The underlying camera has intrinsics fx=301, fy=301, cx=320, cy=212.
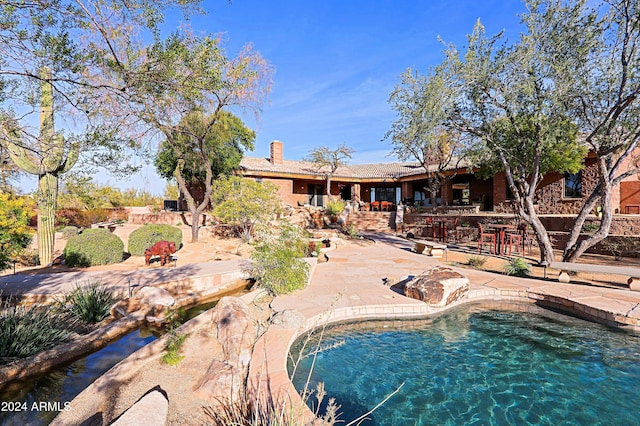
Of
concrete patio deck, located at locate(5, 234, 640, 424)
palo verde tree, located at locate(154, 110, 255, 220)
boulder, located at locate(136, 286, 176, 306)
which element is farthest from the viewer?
palo verde tree, located at locate(154, 110, 255, 220)

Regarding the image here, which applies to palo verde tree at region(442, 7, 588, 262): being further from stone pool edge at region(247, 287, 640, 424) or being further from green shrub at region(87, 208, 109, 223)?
green shrub at region(87, 208, 109, 223)

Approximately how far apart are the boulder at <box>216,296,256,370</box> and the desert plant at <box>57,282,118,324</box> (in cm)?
221

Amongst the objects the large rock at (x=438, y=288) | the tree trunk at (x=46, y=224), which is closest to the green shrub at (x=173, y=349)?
the large rock at (x=438, y=288)

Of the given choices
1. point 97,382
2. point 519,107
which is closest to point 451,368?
point 97,382

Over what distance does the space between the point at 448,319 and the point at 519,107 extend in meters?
6.06

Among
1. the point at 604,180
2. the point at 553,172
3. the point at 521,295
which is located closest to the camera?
the point at 521,295

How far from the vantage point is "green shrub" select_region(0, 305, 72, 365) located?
3805mm

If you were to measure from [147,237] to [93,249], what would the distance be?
1.87 m

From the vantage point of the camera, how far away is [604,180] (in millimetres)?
7758

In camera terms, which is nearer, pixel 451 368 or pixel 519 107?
pixel 451 368

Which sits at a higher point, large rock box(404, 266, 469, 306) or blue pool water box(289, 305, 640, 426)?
large rock box(404, 266, 469, 306)

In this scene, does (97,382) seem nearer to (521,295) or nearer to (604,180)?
(521,295)

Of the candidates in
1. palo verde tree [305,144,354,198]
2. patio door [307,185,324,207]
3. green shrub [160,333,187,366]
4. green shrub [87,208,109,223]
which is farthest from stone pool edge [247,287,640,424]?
green shrub [87,208,109,223]

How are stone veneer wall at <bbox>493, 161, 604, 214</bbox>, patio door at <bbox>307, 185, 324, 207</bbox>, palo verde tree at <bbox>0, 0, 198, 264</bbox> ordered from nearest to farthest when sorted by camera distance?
palo verde tree at <bbox>0, 0, 198, 264</bbox> → stone veneer wall at <bbox>493, 161, 604, 214</bbox> → patio door at <bbox>307, 185, 324, 207</bbox>
